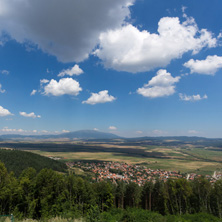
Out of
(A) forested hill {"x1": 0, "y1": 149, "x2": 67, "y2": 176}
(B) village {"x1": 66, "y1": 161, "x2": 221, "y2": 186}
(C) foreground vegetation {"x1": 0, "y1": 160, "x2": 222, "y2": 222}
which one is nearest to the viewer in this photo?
(C) foreground vegetation {"x1": 0, "y1": 160, "x2": 222, "y2": 222}

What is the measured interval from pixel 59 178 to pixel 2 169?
10714 millimetres

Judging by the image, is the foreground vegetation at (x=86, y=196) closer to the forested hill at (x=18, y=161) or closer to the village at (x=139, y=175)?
the village at (x=139, y=175)

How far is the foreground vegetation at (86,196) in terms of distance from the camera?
25.4 m

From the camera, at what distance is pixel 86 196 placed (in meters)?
29.9

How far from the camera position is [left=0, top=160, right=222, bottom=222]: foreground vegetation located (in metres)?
25.4

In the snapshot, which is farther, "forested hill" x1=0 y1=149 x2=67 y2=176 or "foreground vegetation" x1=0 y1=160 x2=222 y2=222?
"forested hill" x1=0 y1=149 x2=67 y2=176

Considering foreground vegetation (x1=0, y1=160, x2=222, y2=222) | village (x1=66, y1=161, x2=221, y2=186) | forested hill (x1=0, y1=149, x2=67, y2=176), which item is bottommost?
village (x1=66, y1=161, x2=221, y2=186)

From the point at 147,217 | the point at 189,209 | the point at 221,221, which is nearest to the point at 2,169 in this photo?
the point at 147,217

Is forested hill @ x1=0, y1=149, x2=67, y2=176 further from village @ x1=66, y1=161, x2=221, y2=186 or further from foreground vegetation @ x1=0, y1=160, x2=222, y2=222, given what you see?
foreground vegetation @ x1=0, y1=160, x2=222, y2=222

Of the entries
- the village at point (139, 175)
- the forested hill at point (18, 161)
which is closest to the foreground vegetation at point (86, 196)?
the village at point (139, 175)

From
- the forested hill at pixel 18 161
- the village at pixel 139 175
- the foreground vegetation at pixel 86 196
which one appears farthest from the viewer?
the forested hill at pixel 18 161

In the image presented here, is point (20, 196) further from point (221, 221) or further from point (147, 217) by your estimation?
point (221, 221)

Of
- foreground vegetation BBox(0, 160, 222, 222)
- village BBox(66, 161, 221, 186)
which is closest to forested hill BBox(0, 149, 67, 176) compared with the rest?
village BBox(66, 161, 221, 186)

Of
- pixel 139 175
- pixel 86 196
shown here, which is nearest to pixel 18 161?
pixel 139 175
